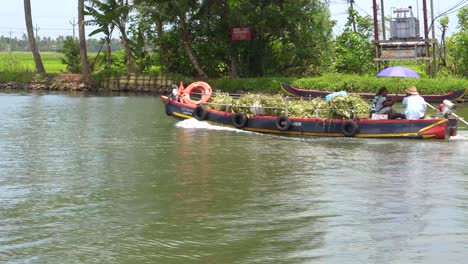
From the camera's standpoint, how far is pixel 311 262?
8.58m

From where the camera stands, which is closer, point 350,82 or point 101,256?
point 101,256

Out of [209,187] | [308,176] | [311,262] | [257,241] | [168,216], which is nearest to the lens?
[311,262]

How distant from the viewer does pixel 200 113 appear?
21.9 meters

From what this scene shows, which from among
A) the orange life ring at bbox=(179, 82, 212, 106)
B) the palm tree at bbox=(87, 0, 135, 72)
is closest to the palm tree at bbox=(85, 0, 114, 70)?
the palm tree at bbox=(87, 0, 135, 72)

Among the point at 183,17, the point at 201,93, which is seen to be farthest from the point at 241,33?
the point at 201,93

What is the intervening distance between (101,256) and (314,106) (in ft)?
39.1

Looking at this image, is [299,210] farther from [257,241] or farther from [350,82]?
[350,82]

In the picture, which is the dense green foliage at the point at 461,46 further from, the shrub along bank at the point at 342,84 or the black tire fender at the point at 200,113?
the black tire fender at the point at 200,113

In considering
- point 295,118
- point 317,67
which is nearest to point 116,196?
point 295,118

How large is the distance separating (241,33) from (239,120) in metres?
18.4

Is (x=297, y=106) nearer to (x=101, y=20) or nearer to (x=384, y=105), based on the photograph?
(x=384, y=105)

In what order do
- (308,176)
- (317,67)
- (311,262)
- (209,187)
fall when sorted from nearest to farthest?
1. (311,262)
2. (209,187)
3. (308,176)
4. (317,67)

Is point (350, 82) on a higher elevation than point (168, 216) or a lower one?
higher

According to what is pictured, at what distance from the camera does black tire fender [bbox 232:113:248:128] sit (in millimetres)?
20656
